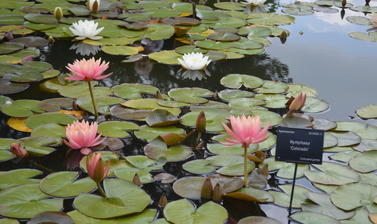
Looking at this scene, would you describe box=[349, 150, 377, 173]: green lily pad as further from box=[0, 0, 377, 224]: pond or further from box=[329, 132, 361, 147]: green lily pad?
box=[329, 132, 361, 147]: green lily pad

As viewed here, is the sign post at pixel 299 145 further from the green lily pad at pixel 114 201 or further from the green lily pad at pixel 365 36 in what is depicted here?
the green lily pad at pixel 365 36

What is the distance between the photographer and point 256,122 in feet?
5.56

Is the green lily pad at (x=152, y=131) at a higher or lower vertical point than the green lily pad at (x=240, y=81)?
lower

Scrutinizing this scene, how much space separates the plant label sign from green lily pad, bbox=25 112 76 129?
1037 millimetres

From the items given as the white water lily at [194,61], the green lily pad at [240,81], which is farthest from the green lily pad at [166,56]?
the green lily pad at [240,81]

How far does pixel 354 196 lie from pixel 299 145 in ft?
1.03

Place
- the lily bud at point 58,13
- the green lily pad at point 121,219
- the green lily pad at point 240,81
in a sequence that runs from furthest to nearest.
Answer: the lily bud at point 58,13, the green lily pad at point 240,81, the green lily pad at point 121,219

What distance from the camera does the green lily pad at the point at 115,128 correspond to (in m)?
2.22

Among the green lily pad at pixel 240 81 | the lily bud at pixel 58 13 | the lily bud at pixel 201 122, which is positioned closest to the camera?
the lily bud at pixel 201 122

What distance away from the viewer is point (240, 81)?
111 inches

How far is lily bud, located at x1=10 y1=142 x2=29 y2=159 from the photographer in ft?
6.56

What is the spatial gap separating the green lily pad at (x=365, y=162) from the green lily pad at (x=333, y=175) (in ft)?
0.15

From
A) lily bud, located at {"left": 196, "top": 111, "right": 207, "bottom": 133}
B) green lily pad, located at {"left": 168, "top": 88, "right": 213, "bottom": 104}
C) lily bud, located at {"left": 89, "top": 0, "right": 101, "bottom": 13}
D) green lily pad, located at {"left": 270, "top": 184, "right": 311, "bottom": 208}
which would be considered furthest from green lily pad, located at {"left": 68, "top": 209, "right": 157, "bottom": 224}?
lily bud, located at {"left": 89, "top": 0, "right": 101, "bottom": 13}

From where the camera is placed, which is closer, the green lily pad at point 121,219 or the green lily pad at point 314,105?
the green lily pad at point 121,219
